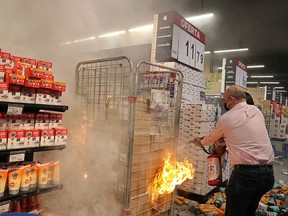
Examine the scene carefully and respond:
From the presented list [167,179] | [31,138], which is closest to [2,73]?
[31,138]

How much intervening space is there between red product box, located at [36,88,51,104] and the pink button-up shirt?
Result: 179cm

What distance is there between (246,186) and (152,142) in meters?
1.12

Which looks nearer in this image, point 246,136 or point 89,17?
point 246,136

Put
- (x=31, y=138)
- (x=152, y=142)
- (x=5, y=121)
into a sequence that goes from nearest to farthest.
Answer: (x=5, y=121) < (x=31, y=138) < (x=152, y=142)

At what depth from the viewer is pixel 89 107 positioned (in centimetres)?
331

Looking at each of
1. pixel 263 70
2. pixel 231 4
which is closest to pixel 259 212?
pixel 231 4

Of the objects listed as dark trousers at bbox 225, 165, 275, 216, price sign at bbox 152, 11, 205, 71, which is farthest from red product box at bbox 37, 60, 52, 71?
dark trousers at bbox 225, 165, 275, 216

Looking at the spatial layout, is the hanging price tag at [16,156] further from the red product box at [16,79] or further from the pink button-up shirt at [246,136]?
the pink button-up shirt at [246,136]

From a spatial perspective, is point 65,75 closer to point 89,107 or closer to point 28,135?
point 89,107

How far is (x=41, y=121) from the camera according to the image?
2.34m

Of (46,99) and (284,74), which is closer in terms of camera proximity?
(46,99)

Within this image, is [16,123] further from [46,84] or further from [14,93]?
[46,84]

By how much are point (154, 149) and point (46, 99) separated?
1.39m

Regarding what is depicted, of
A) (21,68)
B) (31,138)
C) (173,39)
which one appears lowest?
(31,138)
